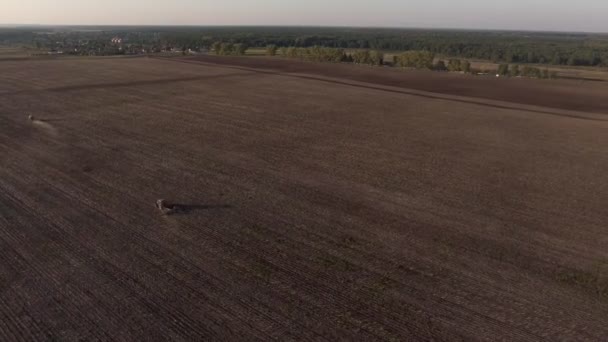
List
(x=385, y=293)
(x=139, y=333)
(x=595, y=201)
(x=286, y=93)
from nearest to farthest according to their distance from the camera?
(x=139, y=333) < (x=385, y=293) < (x=595, y=201) < (x=286, y=93)

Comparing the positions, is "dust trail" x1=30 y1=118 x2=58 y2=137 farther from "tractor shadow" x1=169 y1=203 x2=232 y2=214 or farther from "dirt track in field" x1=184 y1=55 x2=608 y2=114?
"dirt track in field" x1=184 y1=55 x2=608 y2=114

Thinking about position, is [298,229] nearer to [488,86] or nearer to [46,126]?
[46,126]

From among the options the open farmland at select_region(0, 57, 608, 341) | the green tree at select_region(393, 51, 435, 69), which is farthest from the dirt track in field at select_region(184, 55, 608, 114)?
the open farmland at select_region(0, 57, 608, 341)

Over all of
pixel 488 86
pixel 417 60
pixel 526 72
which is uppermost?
pixel 417 60

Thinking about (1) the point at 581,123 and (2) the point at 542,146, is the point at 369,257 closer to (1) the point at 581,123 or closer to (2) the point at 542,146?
(2) the point at 542,146

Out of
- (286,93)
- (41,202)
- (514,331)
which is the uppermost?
(286,93)

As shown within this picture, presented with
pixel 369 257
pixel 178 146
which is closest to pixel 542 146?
pixel 369 257

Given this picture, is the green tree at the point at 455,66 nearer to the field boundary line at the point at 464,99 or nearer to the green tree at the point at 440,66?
the green tree at the point at 440,66

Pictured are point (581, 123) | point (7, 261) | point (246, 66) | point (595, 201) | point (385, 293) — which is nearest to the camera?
point (385, 293)

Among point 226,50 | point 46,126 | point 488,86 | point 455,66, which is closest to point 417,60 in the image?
point 455,66
